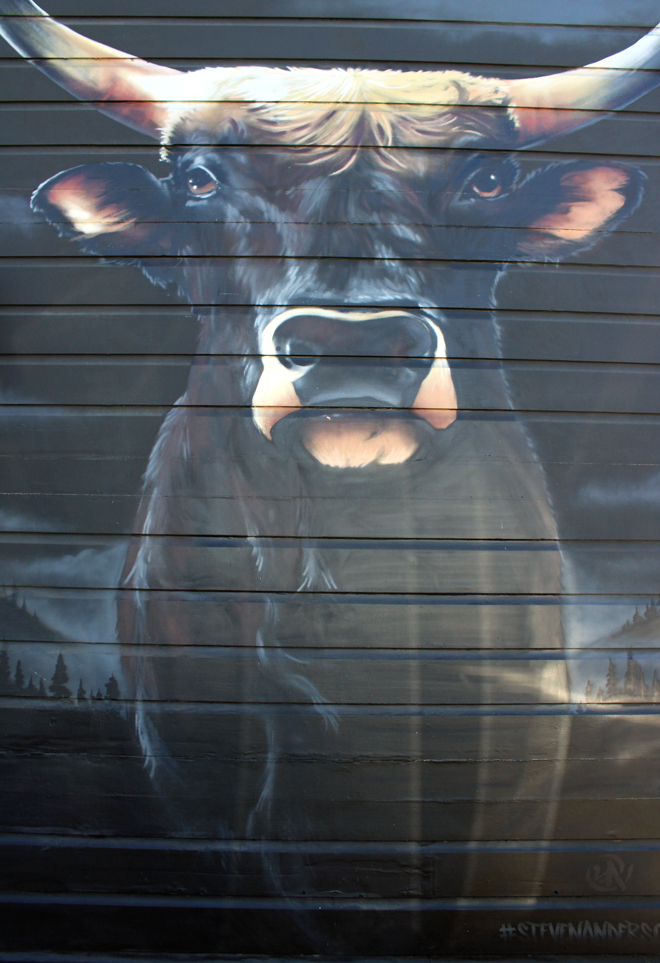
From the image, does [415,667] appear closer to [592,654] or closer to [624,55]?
[592,654]

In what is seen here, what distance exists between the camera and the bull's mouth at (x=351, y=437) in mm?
1577

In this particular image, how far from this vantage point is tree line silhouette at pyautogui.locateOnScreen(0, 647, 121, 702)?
1558 millimetres

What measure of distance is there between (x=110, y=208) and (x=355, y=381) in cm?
100

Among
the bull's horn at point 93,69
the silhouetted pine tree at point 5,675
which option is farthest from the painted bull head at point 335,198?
the silhouetted pine tree at point 5,675

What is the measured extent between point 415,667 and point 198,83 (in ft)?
6.68

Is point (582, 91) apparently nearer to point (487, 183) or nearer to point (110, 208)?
point (487, 183)

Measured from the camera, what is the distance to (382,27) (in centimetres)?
160

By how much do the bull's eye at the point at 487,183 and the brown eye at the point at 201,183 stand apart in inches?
34.2

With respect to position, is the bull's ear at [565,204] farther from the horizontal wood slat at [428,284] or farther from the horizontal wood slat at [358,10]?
the horizontal wood slat at [358,10]

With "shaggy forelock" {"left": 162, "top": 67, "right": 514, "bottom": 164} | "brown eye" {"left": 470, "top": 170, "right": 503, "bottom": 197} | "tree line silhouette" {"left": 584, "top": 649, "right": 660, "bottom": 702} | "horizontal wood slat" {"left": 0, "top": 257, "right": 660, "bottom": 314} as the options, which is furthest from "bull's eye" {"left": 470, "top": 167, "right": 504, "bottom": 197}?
"tree line silhouette" {"left": 584, "top": 649, "right": 660, "bottom": 702}

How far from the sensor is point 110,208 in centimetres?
161

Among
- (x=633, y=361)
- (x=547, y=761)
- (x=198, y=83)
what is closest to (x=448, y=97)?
(x=198, y=83)

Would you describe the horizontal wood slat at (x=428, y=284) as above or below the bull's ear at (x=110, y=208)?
below

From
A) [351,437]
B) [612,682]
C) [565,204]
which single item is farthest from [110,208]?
[612,682]
